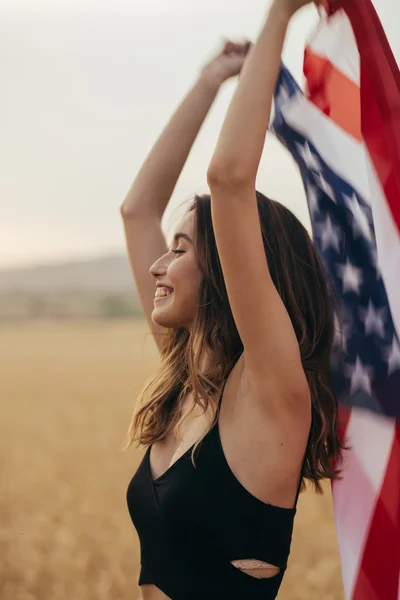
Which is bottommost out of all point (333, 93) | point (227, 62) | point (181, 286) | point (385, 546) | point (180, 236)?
point (385, 546)

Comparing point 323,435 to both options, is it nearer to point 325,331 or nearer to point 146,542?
point 325,331

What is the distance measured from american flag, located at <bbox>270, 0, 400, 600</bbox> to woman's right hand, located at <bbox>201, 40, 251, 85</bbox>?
259 millimetres

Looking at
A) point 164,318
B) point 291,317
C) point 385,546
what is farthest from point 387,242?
point 385,546

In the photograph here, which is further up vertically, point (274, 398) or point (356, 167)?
point (356, 167)

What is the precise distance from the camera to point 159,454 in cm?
186

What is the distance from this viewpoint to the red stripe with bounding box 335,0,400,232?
1.71 metres

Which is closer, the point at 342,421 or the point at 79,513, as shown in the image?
the point at 342,421

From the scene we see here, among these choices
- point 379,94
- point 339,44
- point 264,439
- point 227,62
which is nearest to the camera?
point 264,439

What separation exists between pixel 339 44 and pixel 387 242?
0.43 metres

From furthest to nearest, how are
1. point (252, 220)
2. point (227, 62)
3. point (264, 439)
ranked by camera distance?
point (227, 62) < point (264, 439) < point (252, 220)

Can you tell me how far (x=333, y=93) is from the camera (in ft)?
6.31

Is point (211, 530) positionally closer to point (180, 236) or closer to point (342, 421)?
point (342, 421)

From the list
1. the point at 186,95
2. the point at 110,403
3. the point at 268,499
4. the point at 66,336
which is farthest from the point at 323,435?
the point at 66,336

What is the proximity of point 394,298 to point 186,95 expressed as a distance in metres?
0.84
